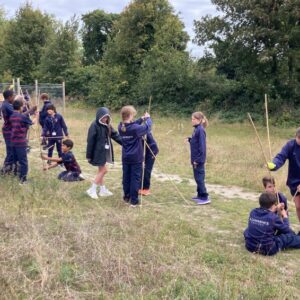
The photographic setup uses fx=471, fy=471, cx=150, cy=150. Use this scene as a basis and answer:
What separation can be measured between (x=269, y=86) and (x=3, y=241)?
21237mm

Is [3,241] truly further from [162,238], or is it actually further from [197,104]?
[197,104]

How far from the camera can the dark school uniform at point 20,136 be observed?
8.80 m

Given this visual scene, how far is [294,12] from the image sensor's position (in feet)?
70.7

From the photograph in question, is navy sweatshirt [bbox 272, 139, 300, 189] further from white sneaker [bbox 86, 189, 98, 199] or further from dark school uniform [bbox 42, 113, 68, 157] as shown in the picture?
dark school uniform [bbox 42, 113, 68, 157]

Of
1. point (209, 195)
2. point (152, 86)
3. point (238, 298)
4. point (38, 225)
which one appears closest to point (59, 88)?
point (152, 86)

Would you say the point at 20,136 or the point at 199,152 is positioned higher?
the point at 20,136

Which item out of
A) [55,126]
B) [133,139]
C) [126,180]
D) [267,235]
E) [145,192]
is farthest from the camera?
[55,126]

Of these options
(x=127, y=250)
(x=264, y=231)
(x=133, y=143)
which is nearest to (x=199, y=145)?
(x=133, y=143)

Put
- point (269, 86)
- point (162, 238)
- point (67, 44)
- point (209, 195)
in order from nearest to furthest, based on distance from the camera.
→ point (162, 238)
point (209, 195)
point (269, 86)
point (67, 44)

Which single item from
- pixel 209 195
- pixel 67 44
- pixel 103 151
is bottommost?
pixel 209 195

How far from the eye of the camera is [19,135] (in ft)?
28.9

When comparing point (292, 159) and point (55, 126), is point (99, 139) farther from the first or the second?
point (55, 126)

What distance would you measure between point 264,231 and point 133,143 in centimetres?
295

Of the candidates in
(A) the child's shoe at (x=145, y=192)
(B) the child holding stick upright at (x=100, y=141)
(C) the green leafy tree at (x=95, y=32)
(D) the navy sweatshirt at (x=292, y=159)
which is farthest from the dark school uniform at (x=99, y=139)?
(C) the green leafy tree at (x=95, y=32)
